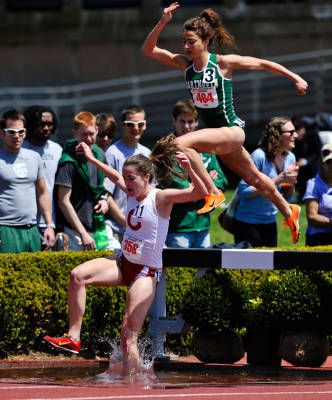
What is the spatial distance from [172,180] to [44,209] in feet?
4.20

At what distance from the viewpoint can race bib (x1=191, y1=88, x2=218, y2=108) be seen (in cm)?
1160

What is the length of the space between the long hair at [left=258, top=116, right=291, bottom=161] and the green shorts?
2538 millimetres

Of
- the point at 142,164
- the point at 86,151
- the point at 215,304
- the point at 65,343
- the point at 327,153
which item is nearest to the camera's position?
the point at 65,343

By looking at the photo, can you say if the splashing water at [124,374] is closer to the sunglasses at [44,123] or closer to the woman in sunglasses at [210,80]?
the woman in sunglasses at [210,80]

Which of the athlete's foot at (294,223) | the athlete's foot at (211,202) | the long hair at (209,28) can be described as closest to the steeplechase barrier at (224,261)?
the athlete's foot at (211,202)

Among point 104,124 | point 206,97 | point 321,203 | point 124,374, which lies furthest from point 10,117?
point 321,203

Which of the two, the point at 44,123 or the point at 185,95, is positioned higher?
the point at 185,95

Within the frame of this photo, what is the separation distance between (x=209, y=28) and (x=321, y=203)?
10.1ft

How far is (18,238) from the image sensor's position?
513 inches

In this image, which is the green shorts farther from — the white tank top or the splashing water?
the white tank top

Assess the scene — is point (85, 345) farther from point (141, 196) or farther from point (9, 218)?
point (141, 196)

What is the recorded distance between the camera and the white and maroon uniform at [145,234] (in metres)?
11.2

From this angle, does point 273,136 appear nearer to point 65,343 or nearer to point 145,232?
point 145,232

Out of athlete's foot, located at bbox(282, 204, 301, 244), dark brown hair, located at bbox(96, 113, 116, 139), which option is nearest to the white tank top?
athlete's foot, located at bbox(282, 204, 301, 244)
